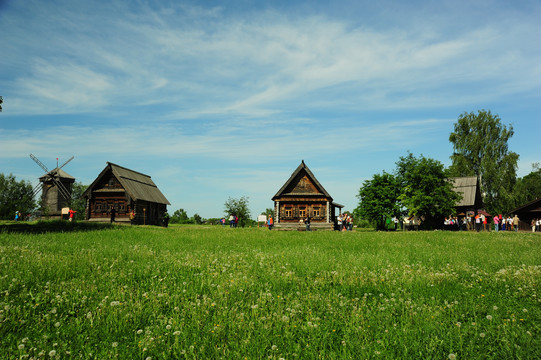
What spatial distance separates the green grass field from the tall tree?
5680 cm

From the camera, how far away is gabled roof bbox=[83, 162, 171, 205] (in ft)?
150

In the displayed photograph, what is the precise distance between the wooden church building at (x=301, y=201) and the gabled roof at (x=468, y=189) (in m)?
22.6

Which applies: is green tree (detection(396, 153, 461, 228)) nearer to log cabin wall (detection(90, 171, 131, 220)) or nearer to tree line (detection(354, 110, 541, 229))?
tree line (detection(354, 110, 541, 229))

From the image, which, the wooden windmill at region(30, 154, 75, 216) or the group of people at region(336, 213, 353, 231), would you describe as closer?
the group of people at region(336, 213, 353, 231)

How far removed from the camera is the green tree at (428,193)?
46281 mm

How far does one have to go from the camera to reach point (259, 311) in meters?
5.70

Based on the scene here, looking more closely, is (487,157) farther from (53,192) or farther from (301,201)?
(53,192)

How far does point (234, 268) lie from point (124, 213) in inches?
1667

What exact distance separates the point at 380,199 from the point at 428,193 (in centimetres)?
683

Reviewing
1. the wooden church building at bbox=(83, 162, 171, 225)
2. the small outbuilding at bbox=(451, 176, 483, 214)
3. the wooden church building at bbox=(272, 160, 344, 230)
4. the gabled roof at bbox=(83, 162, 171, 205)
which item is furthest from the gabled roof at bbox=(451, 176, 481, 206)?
the wooden church building at bbox=(83, 162, 171, 225)

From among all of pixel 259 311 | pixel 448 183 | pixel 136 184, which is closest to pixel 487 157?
pixel 448 183

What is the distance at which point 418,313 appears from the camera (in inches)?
226

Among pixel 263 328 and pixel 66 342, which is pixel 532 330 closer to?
pixel 263 328

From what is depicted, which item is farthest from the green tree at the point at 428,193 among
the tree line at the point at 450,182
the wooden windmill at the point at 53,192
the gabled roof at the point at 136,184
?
the wooden windmill at the point at 53,192
